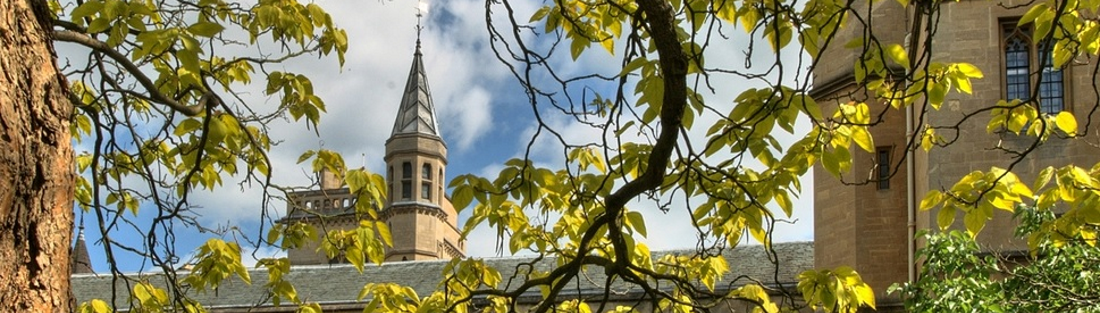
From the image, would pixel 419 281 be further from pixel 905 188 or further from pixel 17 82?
pixel 17 82

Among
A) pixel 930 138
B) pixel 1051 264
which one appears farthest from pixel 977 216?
pixel 1051 264

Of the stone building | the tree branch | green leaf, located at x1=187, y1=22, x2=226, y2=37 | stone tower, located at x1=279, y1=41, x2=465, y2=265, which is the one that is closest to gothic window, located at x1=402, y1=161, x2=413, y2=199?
stone tower, located at x1=279, y1=41, x2=465, y2=265

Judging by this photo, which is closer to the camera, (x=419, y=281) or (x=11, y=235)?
(x=11, y=235)

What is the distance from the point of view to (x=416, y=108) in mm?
53406

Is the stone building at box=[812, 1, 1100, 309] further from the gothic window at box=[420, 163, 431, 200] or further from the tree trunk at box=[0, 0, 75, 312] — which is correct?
the gothic window at box=[420, 163, 431, 200]

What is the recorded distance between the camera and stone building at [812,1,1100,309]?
14227 millimetres

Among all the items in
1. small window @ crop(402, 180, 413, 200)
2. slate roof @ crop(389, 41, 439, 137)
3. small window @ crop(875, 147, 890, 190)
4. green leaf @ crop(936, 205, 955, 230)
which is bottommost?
green leaf @ crop(936, 205, 955, 230)

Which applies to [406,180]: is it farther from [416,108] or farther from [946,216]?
[946,216]

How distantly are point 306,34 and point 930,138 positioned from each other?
2677mm

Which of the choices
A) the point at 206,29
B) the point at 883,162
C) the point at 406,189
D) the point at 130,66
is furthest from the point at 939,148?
the point at 406,189

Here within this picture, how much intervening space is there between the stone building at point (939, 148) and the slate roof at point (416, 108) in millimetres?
36557

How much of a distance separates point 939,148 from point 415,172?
39.7 m

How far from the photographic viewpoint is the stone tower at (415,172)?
52969 mm

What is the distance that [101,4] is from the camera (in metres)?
4.31
